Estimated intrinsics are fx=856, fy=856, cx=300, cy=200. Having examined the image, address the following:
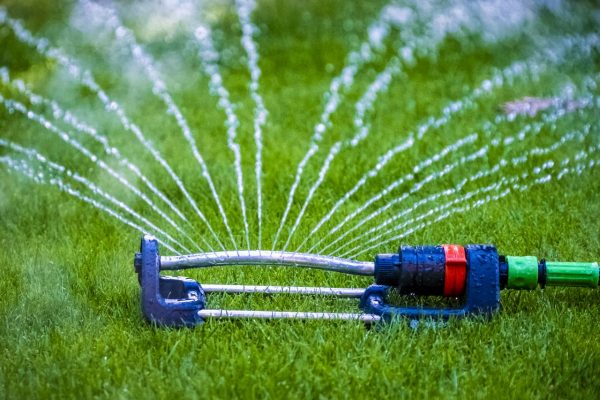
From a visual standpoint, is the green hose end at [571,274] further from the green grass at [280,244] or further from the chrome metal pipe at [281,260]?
the chrome metal pipe at [281,260]

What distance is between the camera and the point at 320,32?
653 cm

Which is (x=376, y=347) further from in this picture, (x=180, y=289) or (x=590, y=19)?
(x=590, y=19)

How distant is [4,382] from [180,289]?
585 mm

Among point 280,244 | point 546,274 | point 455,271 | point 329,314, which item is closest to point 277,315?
point 329,314

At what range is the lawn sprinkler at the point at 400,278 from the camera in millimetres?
2471

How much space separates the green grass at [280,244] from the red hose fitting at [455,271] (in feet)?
0.33

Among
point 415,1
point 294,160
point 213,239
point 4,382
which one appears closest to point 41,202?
point 213,239

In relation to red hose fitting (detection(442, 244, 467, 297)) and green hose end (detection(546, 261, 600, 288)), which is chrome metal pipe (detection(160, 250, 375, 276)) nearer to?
red hose fitting (detection(442, 244, 467, 297))

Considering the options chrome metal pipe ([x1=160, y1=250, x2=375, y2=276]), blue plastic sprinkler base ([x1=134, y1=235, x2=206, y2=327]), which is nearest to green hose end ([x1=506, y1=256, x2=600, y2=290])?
chrome metal pipe ([x1=160, y1=250, x2=375, y2=276])

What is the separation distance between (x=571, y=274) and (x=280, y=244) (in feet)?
3.52

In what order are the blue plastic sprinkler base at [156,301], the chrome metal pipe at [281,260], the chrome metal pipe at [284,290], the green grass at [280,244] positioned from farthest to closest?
the chrome metal pipe at [284,290] → the chrome metal pipe at [281,260] → the blue plastic sprinkler base at [156,301] → the green grass at [280,244]

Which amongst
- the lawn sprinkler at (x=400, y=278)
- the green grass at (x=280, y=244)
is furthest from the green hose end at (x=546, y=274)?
the green grass at (x=280, y=244)

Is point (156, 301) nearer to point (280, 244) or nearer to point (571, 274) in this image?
point (280, 244)

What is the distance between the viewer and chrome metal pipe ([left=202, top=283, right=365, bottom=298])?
2.66 m
